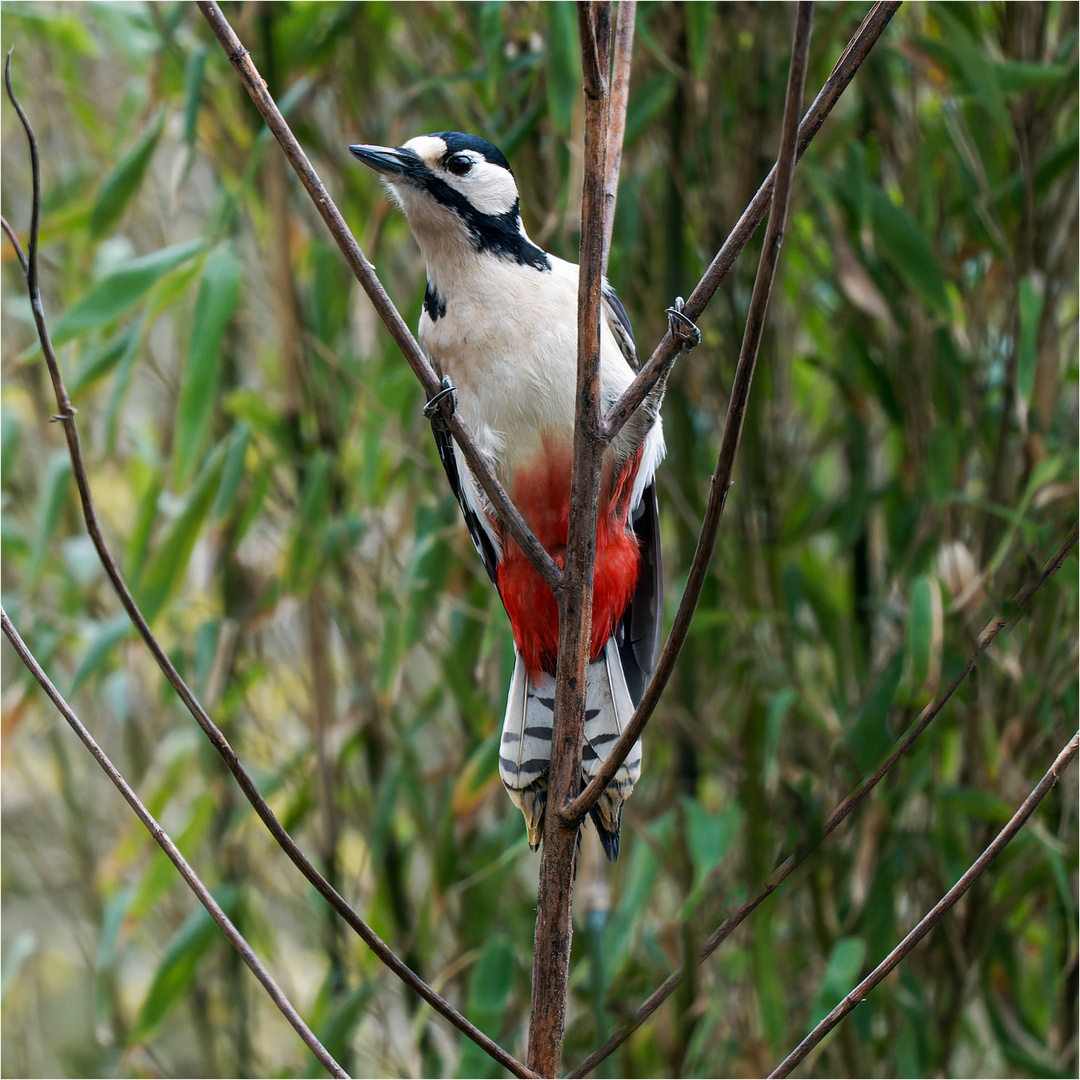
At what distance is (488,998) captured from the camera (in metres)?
1.28

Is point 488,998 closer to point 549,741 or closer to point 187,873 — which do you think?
point 549,741

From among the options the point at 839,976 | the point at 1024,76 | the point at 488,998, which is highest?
the point at 1024,76

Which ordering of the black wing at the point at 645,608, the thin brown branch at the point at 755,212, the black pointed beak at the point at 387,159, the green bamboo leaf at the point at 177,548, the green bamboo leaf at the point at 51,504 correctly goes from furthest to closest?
the green bamboo leaf at the point at 51,504, the green bamboo leaf at the point at 177,548, the black wing at the point at 645,608, the black pointed beak at the point at 387,159, the thin brown branch at the point at 755,212

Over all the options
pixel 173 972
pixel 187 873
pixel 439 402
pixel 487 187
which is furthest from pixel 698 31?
pixel 173 972

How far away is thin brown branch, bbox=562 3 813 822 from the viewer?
1.45 ft

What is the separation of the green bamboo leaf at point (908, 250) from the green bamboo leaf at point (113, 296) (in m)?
0.89

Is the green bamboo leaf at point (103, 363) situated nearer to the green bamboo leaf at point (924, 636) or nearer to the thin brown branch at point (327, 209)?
the thin brown branch at point (327, 209)

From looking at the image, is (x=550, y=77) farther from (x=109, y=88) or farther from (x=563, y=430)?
(x=109, y=88)

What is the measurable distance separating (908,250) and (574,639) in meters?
0.89

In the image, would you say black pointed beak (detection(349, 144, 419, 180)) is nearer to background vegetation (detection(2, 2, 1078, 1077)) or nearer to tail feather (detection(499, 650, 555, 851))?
background vegetation (detection(2, 2, 1078, 1077))

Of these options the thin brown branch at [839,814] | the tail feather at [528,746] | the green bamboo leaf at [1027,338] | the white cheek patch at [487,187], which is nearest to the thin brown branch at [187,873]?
the thin brown branch at [839,814]

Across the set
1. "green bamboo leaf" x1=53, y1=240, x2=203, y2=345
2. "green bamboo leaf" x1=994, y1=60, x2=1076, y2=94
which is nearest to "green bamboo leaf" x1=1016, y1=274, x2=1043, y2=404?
"green bamboo leaf" x1=994, y1=60, x2=1076, y2=94

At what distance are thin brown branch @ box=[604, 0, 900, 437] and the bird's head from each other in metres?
0.56

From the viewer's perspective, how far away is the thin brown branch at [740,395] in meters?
0.44
